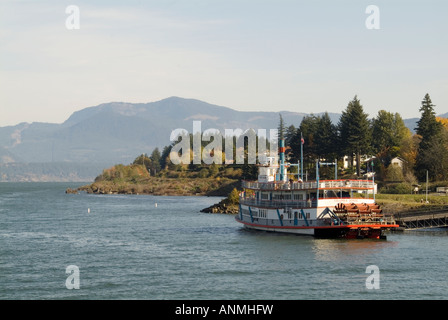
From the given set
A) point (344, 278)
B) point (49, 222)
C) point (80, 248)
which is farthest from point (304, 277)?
point (49, 222)

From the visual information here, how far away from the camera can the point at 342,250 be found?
201ft

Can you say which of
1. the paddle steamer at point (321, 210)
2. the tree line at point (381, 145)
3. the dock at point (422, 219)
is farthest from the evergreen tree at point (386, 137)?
the paddle steamer at point (321, 210)

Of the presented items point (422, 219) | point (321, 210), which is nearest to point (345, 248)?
point (321, 210)

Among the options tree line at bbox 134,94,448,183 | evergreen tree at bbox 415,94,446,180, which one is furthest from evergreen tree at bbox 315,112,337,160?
evergreen tree at bbox 415,94,446,180

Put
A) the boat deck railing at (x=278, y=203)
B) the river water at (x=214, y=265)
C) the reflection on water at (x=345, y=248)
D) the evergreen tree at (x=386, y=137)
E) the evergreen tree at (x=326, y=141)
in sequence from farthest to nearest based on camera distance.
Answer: the evergreen tree at (x=386, y=137) < the evergreen tree at (x=326, y=141) < the boat deck railing at (x=278, y=203) < the reflection on water at (x=345, y=248) < the river water at (x=214, y=265)

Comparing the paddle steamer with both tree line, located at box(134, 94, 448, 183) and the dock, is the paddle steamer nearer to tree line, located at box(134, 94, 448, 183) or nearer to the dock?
the dock

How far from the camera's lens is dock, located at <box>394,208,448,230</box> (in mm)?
78812

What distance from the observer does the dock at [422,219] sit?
78.8 m

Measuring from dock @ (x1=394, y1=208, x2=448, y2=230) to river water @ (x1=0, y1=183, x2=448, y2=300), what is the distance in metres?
1.67

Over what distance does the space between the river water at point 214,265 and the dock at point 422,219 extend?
1.67m

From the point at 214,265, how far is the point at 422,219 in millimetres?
34368

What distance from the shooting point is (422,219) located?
79125mm

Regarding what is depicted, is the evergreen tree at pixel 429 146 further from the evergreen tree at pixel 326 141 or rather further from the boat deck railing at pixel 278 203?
the boat deck railing at pixel 278 203

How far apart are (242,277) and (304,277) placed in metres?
4.68
